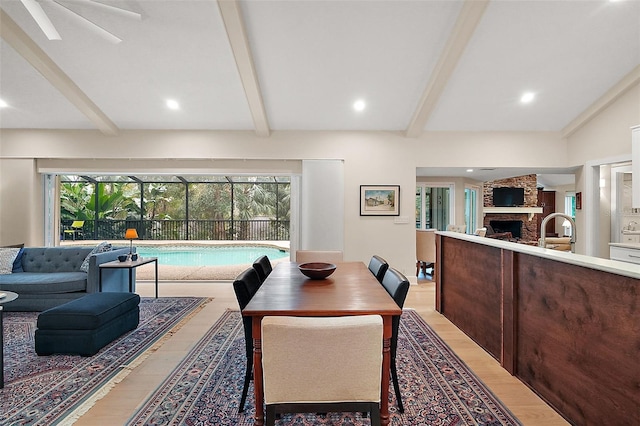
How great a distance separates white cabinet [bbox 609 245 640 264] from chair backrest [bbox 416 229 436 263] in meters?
2.47

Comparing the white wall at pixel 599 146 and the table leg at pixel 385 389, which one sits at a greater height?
the white wall at pixel 599 146

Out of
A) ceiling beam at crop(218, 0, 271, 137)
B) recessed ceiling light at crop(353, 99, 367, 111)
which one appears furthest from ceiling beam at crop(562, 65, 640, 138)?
ceiling beam at crop(218, 0, 271, 137)

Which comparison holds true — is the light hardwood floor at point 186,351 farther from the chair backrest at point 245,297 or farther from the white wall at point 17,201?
the white wall at point 17,201

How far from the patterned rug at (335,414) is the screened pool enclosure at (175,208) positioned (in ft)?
26.4

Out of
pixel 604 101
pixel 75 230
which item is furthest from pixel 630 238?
pixel 75 230

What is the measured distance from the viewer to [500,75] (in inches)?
173

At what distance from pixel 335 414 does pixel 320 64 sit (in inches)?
151

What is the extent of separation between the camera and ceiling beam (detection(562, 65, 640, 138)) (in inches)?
174

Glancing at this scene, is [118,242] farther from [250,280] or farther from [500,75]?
[500,75]

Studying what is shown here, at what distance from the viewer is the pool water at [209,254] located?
864 centimetres

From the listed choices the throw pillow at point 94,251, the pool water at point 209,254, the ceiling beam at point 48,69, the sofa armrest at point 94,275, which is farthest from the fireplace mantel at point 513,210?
the ceiling beam at point 48,69

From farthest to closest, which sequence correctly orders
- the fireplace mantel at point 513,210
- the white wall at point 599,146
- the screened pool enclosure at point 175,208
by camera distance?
the screened pool enclosure at point 175,208
the fireplace mantel at point 513,210
the white wall at point 599,146

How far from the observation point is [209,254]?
9523 millimetres

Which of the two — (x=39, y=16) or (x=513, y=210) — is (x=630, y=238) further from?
(x=39, y=16)
